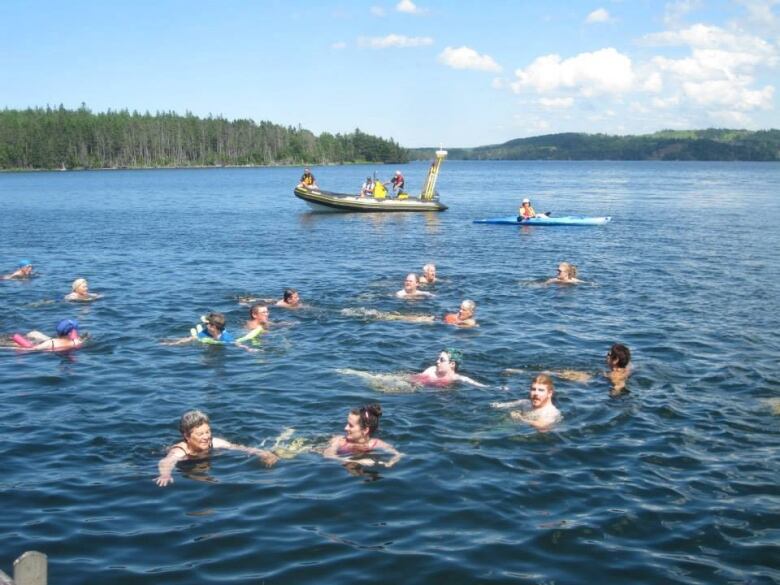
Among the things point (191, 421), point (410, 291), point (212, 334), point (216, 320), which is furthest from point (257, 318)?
point (191, 421)

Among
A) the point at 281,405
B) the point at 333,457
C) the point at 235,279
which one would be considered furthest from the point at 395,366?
the point at 235,279

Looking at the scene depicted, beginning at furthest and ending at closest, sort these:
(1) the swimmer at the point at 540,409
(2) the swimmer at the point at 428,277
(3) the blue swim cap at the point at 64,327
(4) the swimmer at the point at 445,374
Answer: (2) the swimmer at the point at 428,277 < (3) the blue swim cap at the point at 64,327 < (4) the swimmer at the point at 445,374 < (1) the swimmer at the point at 540,409

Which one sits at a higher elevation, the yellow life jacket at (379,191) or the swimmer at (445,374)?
the yellow life jacket at (379,191)

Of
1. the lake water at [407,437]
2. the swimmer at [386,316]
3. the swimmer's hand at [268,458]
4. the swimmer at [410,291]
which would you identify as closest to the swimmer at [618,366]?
the lake water at [407,437]

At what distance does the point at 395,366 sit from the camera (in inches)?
536

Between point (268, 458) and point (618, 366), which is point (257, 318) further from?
point (618, 366)

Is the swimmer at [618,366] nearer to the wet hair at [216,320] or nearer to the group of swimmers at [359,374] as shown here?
the group of swimmers at [359,374]

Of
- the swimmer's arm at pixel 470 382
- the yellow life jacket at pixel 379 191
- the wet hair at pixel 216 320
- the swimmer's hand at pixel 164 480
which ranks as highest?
the yellow life jacket at pixel 379 191

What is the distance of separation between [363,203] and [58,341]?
3279cm

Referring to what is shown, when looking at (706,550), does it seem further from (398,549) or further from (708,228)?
(708,228)

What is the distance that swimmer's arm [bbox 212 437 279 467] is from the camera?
31.0ft

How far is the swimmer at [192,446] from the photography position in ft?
29.8

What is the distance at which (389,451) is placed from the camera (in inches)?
380

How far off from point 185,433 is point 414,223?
33453mm
